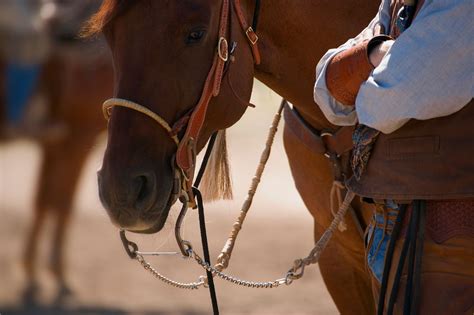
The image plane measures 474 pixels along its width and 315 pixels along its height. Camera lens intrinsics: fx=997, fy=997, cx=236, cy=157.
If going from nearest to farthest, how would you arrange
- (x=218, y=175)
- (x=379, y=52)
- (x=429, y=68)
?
(x=429, y=68), (x=379, y=52), (x=218, y=175)

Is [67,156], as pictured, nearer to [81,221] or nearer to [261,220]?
[81,221]

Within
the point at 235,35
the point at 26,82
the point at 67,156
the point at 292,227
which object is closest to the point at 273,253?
the point at 292,227

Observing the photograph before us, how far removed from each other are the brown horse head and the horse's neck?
225mm

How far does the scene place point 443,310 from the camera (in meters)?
2.12

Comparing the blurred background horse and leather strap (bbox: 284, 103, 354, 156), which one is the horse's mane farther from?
the blurred background horse

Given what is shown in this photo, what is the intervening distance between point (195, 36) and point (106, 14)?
228 millimetres

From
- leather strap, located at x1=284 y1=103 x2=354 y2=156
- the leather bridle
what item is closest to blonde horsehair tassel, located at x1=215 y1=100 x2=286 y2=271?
leather strap, located at x1=284 y1=103 x2=354 y2=156

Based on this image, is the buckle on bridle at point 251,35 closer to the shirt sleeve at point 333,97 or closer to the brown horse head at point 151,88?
the brown horse head at point 151,88

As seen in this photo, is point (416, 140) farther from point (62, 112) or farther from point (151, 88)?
point (62, 112)

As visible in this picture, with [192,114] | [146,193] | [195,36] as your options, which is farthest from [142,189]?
[195,36]

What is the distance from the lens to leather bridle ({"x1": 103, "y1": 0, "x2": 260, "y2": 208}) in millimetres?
2346

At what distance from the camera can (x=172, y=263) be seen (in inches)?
283

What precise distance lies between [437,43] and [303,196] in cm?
105

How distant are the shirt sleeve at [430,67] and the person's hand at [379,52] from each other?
0.05 m
